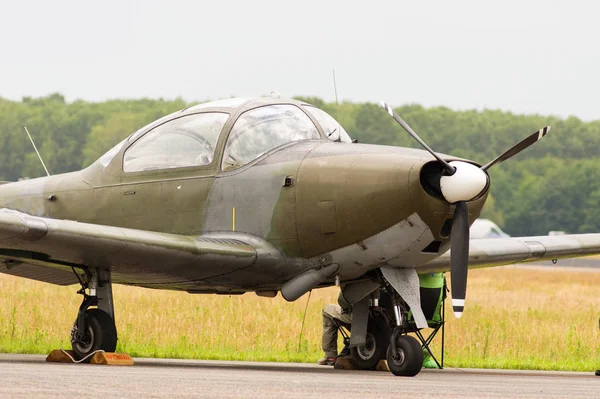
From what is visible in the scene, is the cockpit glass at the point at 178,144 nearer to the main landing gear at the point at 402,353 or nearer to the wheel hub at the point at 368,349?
the wheel hub at the point at 368,349

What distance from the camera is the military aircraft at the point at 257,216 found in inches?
522

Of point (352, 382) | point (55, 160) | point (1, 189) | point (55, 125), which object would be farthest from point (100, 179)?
point (55, 125)

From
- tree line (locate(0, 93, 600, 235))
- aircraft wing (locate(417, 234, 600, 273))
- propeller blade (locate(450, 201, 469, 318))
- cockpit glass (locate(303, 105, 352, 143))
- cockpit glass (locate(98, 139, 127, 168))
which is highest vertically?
tree line (locate(0, 93, 600, 235))

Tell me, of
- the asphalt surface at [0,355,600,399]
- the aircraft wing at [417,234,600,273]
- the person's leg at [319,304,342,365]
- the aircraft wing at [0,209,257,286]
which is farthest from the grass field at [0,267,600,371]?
the asphalt surface at [0,355,600,399]

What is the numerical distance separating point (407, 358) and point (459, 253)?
1.22 meters

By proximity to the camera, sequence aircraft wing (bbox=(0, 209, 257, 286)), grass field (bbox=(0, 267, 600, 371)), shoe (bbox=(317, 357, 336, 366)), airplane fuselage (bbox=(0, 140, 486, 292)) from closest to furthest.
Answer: airplane fuselage (bbox=(0, 140, 486, 292)) → aircraft wing (bbox=(0, 209, 257, 286)) → shoe (bbox=(317, 357, 336, 366)) → grass field (bbox=(0, 267, 600, 371))

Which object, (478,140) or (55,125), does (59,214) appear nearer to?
(55,125)

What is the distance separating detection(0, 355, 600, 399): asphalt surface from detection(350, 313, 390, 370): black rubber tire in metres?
0.82

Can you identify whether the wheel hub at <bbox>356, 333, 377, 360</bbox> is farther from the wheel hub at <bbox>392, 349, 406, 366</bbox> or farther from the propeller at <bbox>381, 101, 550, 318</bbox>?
the propeller at <bbox>381, 101, 550, 318</bbox>

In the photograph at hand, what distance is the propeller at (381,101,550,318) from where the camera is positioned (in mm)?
12703

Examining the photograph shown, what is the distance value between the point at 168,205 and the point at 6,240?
8.13ft

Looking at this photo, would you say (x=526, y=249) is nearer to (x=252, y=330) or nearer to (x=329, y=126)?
(x=329, y=126)

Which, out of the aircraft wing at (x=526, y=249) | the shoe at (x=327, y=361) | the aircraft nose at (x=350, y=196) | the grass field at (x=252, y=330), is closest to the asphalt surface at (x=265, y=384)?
the aircraft nose at (x=350, y=196)

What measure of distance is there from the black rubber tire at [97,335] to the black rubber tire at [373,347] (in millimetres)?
2942
